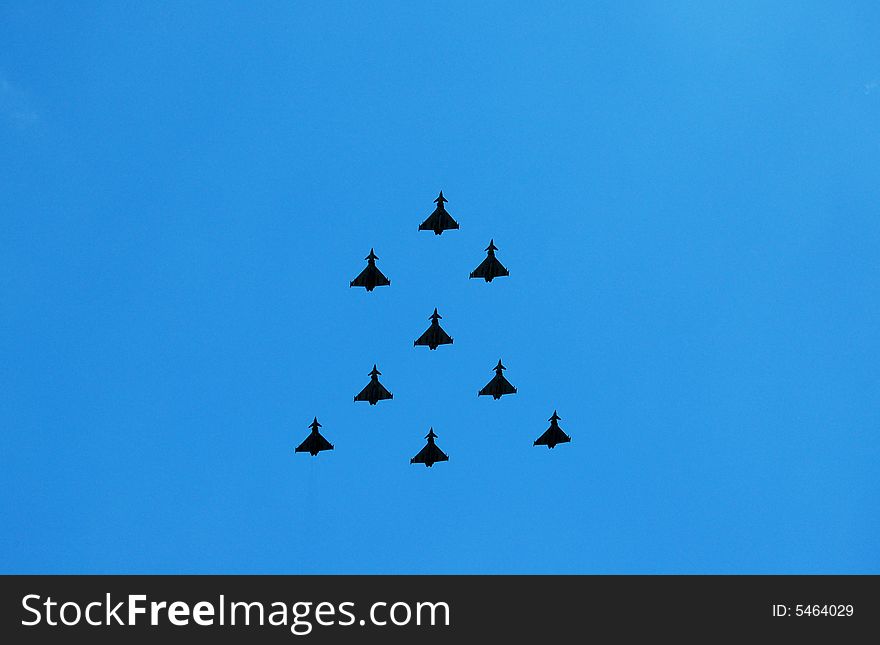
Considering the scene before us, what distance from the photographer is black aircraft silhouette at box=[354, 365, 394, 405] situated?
74.6 m

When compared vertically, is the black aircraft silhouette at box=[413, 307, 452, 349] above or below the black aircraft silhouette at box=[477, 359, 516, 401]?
above

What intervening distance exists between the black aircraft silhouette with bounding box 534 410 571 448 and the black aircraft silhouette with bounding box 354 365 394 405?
11783 millimetres

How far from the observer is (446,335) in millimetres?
75500

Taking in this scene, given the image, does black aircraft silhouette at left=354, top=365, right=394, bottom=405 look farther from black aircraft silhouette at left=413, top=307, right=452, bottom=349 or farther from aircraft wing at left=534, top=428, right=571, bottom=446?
aircraft wing at left=534, top=428, right=571, bottom=446

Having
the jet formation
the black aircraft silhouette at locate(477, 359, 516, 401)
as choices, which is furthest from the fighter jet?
the black aircraft silhouette at locate(477, 359, 516, 401)

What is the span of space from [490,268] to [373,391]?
12.1 meters

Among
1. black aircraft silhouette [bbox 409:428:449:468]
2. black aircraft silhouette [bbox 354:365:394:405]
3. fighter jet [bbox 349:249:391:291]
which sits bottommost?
black aircraft silhouette [bbox 409:428:449:468]

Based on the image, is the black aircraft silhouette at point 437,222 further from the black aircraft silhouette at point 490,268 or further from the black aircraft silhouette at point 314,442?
the black aircraft silhouette at point 314,442

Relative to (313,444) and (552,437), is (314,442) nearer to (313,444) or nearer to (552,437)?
(313,444)

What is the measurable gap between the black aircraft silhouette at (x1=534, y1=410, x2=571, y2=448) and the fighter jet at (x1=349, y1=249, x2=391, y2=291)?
52.1ft

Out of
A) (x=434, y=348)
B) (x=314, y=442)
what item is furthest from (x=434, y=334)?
(x=314, y=442)

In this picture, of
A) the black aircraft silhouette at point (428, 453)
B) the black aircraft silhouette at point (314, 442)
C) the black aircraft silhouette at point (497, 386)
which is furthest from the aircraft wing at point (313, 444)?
the black aircraft silhouette at point (497, 386)
